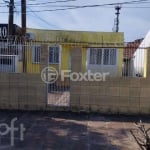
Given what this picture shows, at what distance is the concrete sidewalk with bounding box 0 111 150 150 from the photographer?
26.9ft

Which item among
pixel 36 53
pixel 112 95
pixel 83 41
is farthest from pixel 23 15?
pixel 112 95

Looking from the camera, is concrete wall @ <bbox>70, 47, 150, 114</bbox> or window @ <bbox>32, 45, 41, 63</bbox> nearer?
concrete wall @ <bbox>70, 47, 150, 114</bbox>

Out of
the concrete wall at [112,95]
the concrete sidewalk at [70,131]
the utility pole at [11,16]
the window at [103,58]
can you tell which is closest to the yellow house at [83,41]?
the window at [103,58]

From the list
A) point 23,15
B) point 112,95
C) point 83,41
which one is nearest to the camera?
point 112,95

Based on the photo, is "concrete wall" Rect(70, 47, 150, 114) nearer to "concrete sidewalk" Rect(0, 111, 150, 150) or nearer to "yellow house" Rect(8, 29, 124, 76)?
"concrete sidewalk" Rect(0, 111, 150, 150)

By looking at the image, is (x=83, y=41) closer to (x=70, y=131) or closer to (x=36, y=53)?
(x=36, y=53)

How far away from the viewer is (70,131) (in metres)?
9.51

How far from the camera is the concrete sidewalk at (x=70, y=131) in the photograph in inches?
323

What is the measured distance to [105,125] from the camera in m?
10.4

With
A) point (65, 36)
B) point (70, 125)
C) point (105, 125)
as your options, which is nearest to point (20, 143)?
point (70, 125)

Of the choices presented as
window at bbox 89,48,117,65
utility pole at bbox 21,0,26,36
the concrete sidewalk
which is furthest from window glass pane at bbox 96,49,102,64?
the concrete sidewalk

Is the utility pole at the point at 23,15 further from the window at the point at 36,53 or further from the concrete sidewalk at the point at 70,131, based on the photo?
the concrete sidewalk at the point at 70,131

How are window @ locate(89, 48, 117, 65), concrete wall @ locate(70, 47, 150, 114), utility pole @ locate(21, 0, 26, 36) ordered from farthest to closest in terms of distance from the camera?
utility pole @ locate(21, 0, 26, 36)
window @ locate(89, 48, 117, 65)
concrete wall @ locate(70, 47, 150, 114)

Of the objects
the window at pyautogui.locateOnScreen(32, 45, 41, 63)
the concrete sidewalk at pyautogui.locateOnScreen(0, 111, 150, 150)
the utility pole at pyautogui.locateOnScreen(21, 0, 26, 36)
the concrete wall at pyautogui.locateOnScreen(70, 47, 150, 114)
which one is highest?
the utility pole at pyautogui.locateOnScreen(21, 0, 26, 36)
